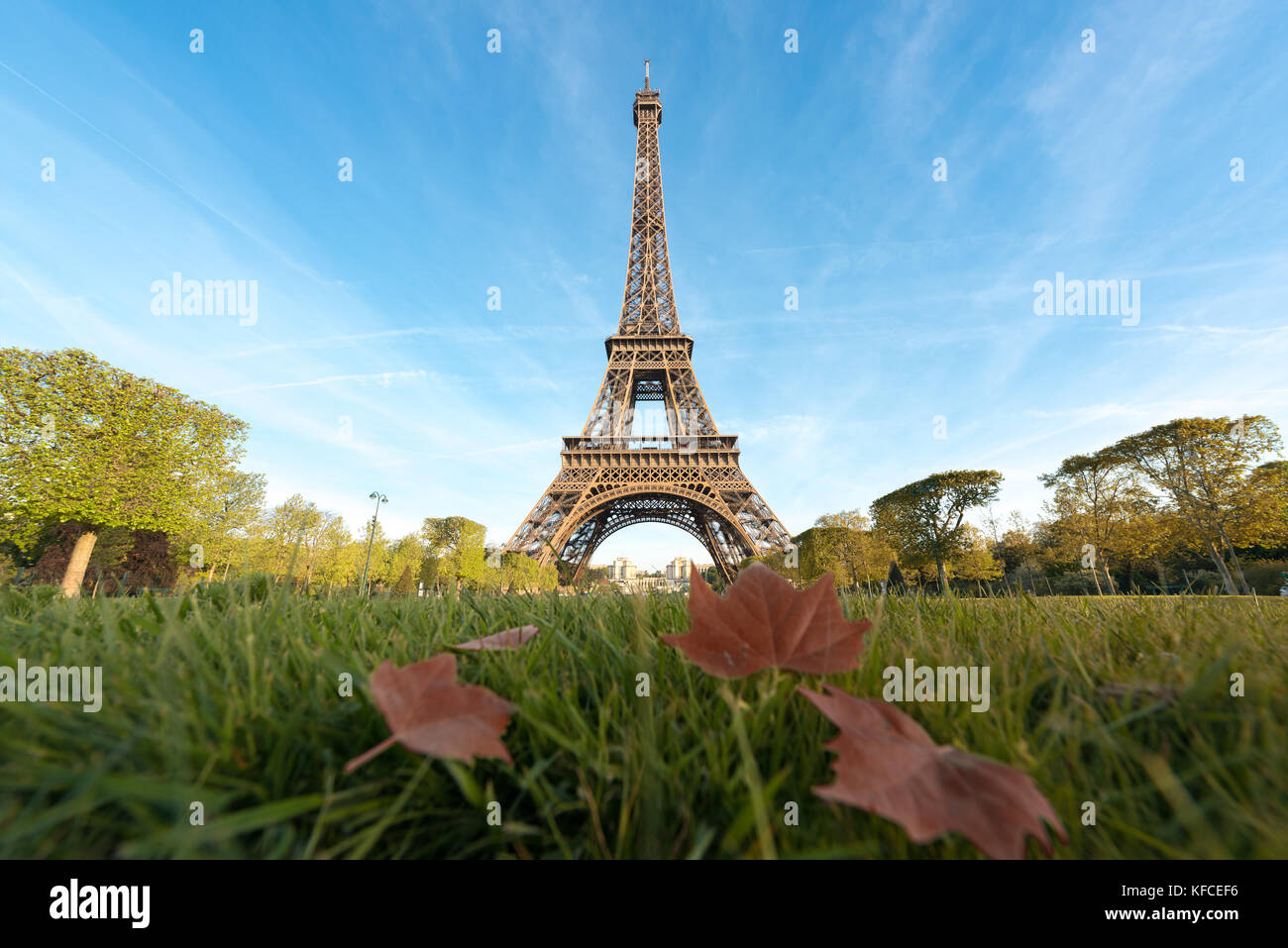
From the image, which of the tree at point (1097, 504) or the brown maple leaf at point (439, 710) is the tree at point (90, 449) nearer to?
the brown maple leaf at point (439, 710)

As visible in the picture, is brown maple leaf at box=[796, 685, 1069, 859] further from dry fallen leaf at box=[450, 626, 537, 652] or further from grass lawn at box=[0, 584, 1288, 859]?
dry fallen leaf at box=[450, 626, 537, 652]

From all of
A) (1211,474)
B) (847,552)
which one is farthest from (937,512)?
(1211,474)

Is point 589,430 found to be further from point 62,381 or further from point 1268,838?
point 1268,838

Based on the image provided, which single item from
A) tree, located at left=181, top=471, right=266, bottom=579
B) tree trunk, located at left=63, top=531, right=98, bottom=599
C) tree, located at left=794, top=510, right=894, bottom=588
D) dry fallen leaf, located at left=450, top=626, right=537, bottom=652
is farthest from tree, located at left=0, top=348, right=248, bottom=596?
tree, located at left=794, top=510, right=894, bottom=588

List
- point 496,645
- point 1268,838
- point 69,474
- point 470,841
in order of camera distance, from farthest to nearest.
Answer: point 69,474 < point 496,645 < point 470,841 < point 1268,838

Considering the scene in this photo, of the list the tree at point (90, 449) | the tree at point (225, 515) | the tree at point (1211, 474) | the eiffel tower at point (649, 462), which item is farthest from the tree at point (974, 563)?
the tree at point (90, 449)
